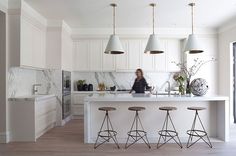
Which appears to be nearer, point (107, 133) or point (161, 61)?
point (107, 133)

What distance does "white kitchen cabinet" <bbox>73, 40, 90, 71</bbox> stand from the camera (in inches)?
280

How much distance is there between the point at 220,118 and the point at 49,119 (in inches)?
150

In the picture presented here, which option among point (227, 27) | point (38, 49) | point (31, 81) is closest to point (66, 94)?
point (31, 81)

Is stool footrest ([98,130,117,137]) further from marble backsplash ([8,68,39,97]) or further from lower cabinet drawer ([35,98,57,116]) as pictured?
marble backsplash ([8,68,39,97])

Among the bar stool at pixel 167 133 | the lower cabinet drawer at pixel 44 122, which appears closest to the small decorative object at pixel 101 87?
the lower cabinet drawer at pixel 44 122

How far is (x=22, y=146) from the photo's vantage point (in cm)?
427

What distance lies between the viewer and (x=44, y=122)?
17.2 ft

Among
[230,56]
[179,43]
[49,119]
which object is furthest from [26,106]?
[230,56]

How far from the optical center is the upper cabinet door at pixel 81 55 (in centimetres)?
710

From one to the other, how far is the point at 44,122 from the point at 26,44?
176cm

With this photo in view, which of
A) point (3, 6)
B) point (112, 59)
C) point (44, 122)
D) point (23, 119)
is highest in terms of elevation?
point (3, 6)

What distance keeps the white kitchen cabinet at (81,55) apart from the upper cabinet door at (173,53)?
2481 mm

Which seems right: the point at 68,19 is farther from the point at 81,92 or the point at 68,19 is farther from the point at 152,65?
the point at 152,65

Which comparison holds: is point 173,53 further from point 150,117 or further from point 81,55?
point 150,117
